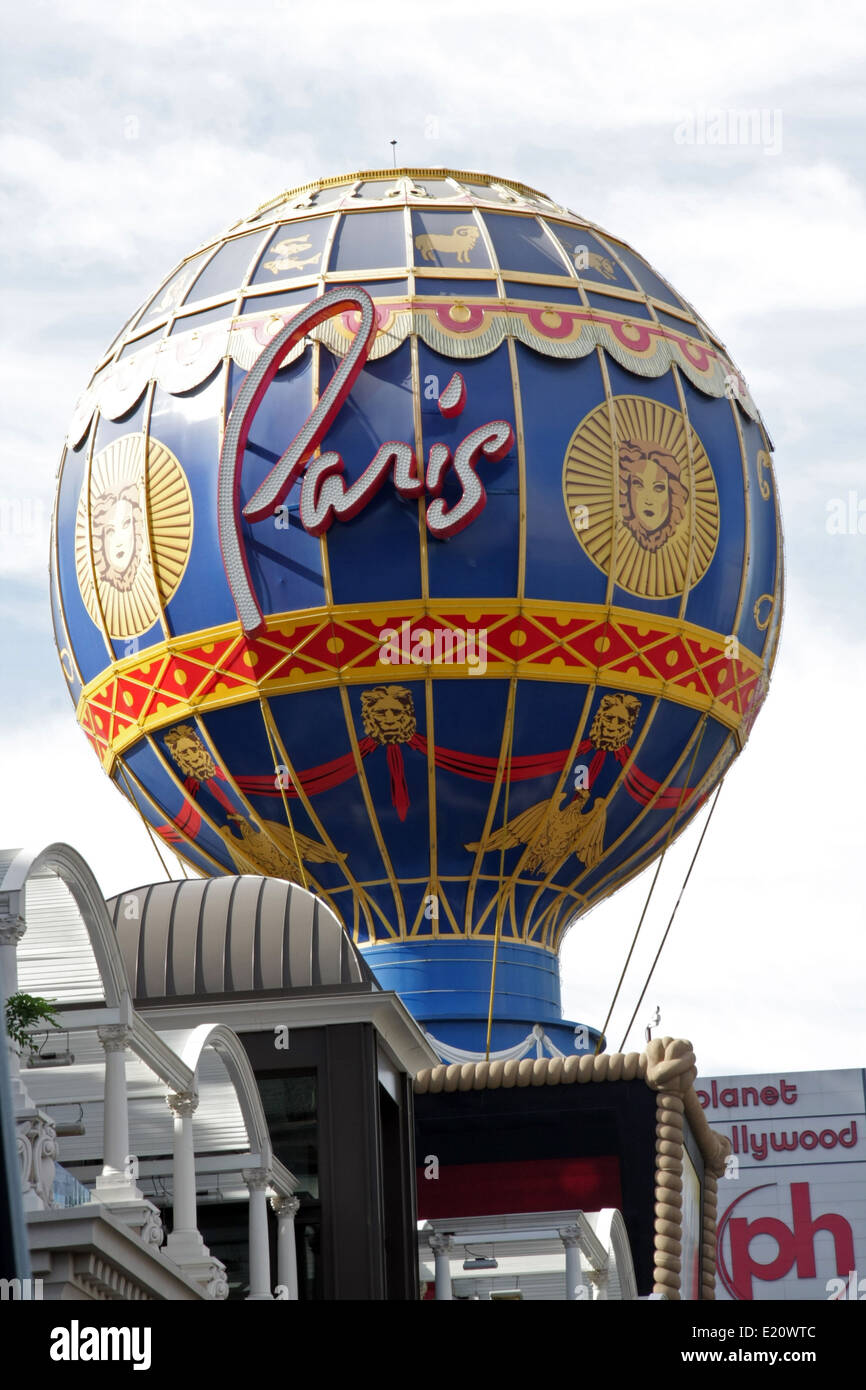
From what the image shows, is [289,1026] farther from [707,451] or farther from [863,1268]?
[863,1268]

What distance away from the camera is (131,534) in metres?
34.5

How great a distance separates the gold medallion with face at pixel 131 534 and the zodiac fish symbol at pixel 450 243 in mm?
4690

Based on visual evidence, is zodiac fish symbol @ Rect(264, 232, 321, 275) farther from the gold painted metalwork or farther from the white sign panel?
the white sign panel

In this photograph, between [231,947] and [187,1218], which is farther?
[231,947]

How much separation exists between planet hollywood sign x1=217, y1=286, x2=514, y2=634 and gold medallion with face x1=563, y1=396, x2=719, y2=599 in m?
1.33

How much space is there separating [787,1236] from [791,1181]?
1669mm

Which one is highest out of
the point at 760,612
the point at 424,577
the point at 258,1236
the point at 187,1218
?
the point at 760,612

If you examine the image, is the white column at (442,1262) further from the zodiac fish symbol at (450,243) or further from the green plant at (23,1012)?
the zodiac fish symbol at (450,243)

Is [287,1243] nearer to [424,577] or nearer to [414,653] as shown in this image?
[414,653]

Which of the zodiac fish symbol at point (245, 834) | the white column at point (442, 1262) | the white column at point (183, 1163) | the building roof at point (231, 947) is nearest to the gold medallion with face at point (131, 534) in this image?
the zodiac fish symbol at point (245, 834)

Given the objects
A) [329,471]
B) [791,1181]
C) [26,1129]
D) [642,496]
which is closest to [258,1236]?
[26,1129]

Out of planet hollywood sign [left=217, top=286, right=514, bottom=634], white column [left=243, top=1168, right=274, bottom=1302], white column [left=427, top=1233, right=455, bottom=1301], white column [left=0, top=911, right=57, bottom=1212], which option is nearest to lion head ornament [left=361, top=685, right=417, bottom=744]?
planet hollywood sign [left=217, top=286, right=514, bottom=634]

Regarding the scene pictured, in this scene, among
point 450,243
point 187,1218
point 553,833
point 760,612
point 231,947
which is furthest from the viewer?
point 760,612
